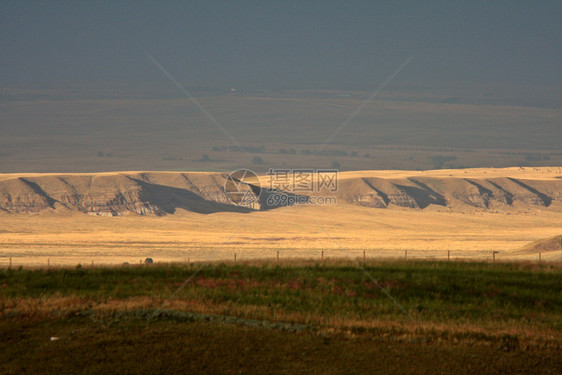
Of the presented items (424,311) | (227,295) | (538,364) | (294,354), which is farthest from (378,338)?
(227,295)

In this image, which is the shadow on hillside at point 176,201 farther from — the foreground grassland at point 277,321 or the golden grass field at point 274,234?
the foreground grassland at point 277,321

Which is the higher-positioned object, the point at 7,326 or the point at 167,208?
the point at 167,208

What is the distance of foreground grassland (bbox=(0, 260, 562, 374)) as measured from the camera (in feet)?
56.6

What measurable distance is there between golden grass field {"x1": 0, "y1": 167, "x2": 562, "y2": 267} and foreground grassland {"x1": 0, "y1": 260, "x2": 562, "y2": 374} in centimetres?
2627

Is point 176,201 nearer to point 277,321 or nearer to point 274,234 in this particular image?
point 274,234

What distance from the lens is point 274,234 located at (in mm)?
117625

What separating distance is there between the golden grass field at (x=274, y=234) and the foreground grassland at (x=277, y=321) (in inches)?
1034

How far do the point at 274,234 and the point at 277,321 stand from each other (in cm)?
9583

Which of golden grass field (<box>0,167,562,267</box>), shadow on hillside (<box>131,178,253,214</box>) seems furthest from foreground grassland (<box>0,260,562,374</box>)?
shadow on hillside (<box>131,178,253,214</box>)

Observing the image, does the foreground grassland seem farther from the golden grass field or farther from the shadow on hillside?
the shadow on hillside

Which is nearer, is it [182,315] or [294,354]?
[294,354]

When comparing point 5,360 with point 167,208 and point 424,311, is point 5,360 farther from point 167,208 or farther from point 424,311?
point 167,208

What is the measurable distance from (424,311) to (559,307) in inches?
240

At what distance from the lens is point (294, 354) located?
18000 millimetres
